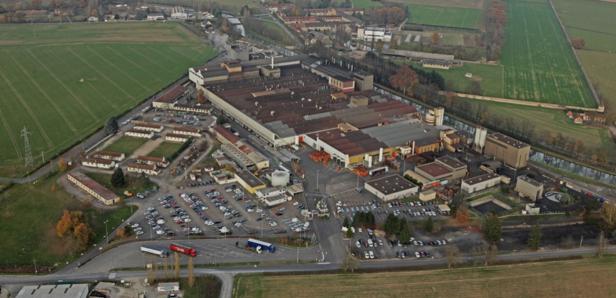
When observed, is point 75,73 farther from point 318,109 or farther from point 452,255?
point 452,255

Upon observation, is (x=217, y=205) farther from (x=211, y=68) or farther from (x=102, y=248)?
(x=211, y=68)

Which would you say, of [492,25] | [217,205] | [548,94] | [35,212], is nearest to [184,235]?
[217,205]

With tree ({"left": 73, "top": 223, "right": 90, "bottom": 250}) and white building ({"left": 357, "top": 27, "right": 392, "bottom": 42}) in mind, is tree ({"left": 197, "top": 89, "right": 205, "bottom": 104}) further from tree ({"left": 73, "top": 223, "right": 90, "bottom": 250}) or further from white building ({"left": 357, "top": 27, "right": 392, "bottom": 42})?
white building ({"left": 357, "top": 27, "right": 392, "bottom": 42})

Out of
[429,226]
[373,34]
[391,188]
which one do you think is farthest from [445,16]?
[429,226]

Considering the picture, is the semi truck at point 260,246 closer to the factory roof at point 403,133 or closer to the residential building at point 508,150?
the factory roof at point 403,133

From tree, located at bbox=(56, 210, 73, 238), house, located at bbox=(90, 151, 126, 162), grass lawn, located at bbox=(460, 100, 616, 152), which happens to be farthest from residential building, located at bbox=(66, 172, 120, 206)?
grass lawn, located at bbox=(460, 100, 616, 152)
